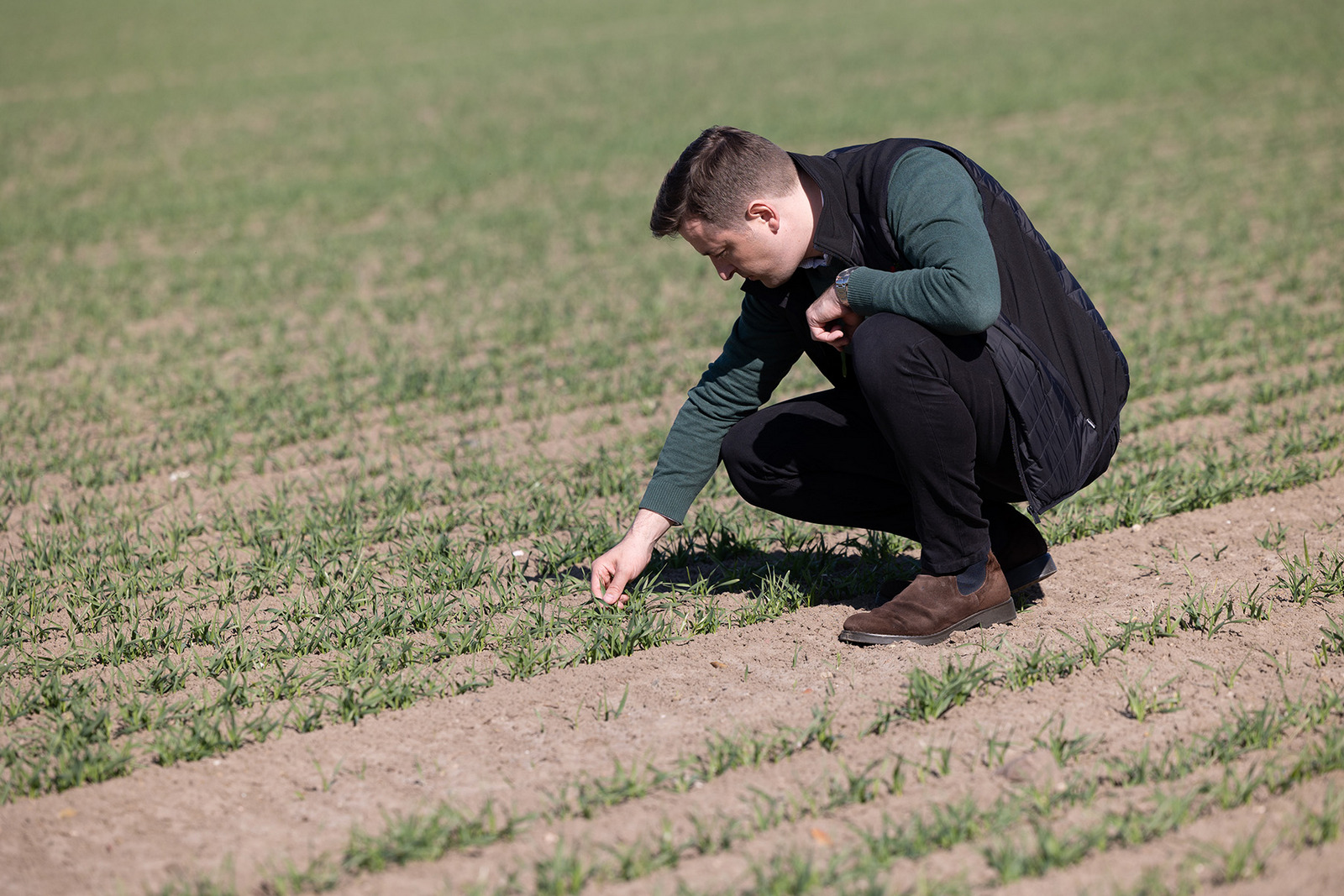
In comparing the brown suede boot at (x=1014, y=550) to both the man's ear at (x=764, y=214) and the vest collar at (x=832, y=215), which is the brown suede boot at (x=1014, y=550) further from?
the man's ear at (x=764, y=214)

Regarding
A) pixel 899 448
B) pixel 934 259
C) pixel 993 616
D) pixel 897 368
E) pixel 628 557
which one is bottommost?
pixel 993 616

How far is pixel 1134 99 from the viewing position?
14570mm

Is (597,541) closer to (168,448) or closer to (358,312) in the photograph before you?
(168,448)

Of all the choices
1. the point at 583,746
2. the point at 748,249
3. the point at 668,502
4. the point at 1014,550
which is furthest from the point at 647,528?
the point at 1014,550

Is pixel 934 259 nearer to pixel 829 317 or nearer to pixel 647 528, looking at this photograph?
pixel 829 317

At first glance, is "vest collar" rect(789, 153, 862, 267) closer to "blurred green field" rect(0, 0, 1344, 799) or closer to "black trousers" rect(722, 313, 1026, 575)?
"black trousers" rect(722, 313, 1026, 575)

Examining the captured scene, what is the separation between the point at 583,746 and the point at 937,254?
60.4 inches

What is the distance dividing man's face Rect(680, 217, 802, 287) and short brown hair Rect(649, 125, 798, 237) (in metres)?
0.03

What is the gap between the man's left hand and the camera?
3.25 m

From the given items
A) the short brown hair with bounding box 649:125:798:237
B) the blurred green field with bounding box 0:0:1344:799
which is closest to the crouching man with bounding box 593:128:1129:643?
the short brown hair with bounding box 649:125:798:237

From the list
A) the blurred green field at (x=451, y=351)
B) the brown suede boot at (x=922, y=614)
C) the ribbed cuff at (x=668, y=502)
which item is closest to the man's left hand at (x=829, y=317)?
the ribbed cuff at (x=668, y=502)

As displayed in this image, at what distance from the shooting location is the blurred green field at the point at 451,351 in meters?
3.65

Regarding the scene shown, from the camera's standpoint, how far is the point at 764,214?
3168 millimetres

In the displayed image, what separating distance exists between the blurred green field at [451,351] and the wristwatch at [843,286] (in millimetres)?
1019
